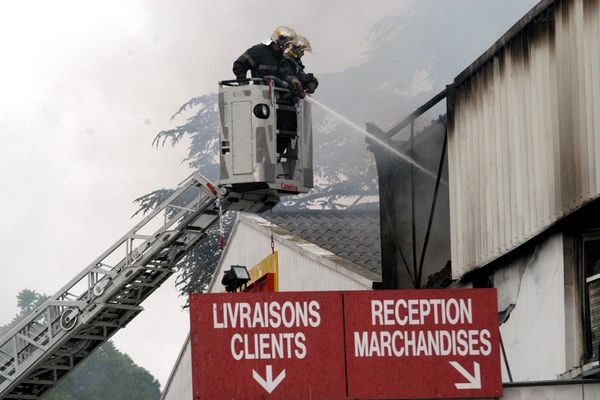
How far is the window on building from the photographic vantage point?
1541 centimetres

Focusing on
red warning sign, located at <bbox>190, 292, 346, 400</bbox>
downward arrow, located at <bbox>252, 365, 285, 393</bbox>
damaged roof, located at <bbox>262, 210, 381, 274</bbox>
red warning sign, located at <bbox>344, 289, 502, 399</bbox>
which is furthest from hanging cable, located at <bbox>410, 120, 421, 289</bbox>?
downward arrow, located at <bbox>252, 365, 285, 393</bbox>

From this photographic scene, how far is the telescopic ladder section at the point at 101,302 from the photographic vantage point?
25.3 meters

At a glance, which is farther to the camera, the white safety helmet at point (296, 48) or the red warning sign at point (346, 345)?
the white safety helmet at point (296, 48)

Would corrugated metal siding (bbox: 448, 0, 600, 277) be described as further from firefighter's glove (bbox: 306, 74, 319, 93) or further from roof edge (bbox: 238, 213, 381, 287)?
roof edge (bbox: 238, 213, 381, 287)

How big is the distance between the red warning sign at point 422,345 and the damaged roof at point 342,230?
13.1 meters

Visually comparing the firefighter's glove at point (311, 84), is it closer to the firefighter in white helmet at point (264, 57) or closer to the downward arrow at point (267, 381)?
the firefighter in white helmet at point (264, 57)

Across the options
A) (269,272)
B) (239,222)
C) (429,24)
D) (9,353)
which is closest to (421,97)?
(429,24)

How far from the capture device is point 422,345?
1341cm

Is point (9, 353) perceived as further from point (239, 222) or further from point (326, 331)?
point (326, 331)

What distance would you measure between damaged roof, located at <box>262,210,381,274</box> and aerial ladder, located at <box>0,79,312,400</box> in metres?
4.03

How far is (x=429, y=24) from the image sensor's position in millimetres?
49750

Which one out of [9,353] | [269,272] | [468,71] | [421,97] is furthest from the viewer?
[421,97]

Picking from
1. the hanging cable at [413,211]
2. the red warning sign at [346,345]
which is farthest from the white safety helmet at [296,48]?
the red warning sign at [346,345]

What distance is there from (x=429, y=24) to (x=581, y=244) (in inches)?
1367
